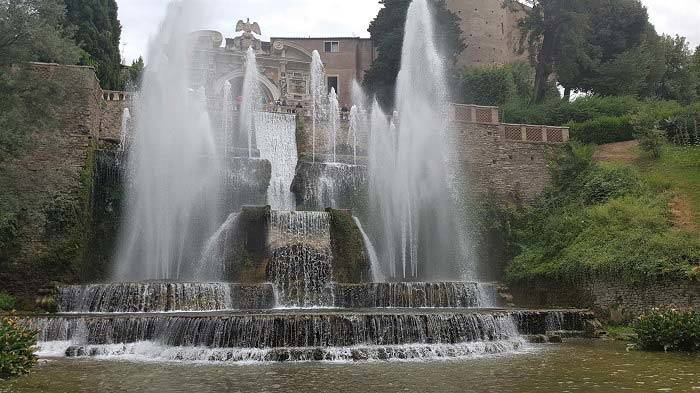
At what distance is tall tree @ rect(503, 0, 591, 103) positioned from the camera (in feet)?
96.0

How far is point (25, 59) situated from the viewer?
49.6 feet

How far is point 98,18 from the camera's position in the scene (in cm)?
2620

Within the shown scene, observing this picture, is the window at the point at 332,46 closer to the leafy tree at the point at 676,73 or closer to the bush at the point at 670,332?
the leafy tree at the point at 676,73

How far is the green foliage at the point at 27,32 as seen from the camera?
48.4 ft

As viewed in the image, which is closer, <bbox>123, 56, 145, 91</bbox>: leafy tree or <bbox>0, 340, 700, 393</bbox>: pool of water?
<bbox>0, 340, 700, 393</bbox>: pool of water

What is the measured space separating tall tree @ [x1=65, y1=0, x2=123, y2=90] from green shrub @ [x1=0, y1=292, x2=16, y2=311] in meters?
12.1

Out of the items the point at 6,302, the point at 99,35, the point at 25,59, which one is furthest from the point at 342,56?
the point at 6,302

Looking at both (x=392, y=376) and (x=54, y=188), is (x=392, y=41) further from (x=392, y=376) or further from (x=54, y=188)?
(x=392, y=376)

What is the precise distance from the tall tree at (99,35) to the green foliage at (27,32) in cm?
894

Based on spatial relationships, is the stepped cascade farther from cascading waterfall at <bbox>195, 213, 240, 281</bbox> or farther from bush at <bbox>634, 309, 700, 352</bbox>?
bush at <bbox>634, 309, 700, 352</bbox>

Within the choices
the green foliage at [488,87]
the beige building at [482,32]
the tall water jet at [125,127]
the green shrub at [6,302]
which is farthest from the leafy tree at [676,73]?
the green shrub at [6,302]

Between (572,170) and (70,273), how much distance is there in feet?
51.0

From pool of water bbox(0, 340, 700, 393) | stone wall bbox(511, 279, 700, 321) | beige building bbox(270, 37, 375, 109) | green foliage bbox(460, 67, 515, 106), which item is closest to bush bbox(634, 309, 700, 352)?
pool of water bbox(0, 340, 700, 393)

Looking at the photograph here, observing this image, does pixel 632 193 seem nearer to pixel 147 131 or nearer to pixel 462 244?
pixel 462 244
